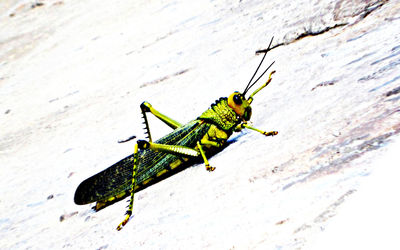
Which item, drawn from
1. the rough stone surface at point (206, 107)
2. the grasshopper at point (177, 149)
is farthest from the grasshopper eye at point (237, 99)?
the rough stone surface at point (206, 107)

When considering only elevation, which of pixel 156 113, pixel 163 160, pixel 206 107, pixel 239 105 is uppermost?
pixel 239 105

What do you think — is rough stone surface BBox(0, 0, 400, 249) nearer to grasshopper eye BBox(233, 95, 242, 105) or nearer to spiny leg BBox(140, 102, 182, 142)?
grasshopper eye BBox(233, 95, 242, 105)

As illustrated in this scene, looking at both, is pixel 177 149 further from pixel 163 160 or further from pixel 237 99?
pixel 237 99

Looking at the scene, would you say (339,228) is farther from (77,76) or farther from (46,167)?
(77,76)

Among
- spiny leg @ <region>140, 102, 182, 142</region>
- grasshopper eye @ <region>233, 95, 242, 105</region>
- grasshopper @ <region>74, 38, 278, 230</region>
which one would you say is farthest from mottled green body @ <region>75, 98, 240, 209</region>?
spiny leg @ <region>140, 102, 182, 142</region>

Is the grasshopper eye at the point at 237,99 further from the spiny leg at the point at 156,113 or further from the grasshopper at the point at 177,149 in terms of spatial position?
the spiny leg at the point at 156,113

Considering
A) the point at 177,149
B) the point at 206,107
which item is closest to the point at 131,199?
the point at 177,149
